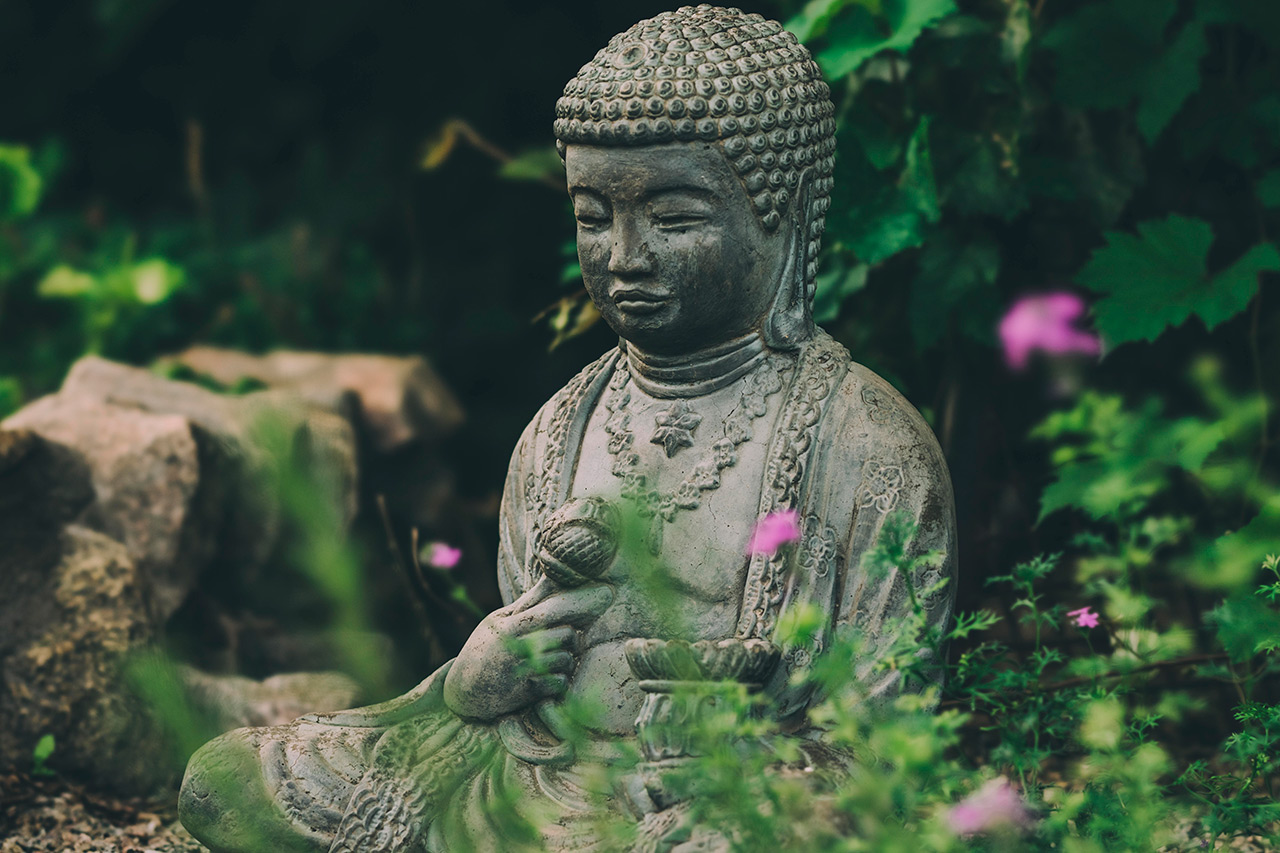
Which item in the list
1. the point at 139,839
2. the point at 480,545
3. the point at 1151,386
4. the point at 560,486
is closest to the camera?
the point at 560,486

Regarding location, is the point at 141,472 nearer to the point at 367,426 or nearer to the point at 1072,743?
the point at 367,426

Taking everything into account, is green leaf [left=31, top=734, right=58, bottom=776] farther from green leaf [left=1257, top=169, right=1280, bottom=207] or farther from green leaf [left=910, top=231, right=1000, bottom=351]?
green leaf [left=1257, top=169, right=1280, bottom=207]

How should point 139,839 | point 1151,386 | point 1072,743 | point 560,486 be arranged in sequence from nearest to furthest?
point 560,486
point 1072,743
point 139,839
point 1151,386

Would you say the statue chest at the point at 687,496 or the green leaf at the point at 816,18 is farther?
the green leaf at the point at 816,18

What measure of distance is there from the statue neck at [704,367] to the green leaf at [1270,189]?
1.71m

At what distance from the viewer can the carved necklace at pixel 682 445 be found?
319cm

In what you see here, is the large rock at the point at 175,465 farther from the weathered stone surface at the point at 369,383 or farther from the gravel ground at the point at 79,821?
the gravel ground at the point at 79,821

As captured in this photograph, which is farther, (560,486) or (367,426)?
(367,426)

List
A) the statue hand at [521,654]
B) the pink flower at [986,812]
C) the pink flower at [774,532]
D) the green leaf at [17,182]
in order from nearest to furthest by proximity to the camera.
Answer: the pink flower at [986,812], the pink flower at [774,532], the statue hand at [521,654], the green leaf at [17,182]

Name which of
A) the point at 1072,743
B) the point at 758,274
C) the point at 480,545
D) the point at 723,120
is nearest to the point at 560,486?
the point at 758,274

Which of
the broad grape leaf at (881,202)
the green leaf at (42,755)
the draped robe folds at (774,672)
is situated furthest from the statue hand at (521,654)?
the green leaf at (42,755)

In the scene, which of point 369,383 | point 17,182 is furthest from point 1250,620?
point 17,182

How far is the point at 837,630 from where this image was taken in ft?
10.2

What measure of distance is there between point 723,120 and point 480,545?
2710mm
